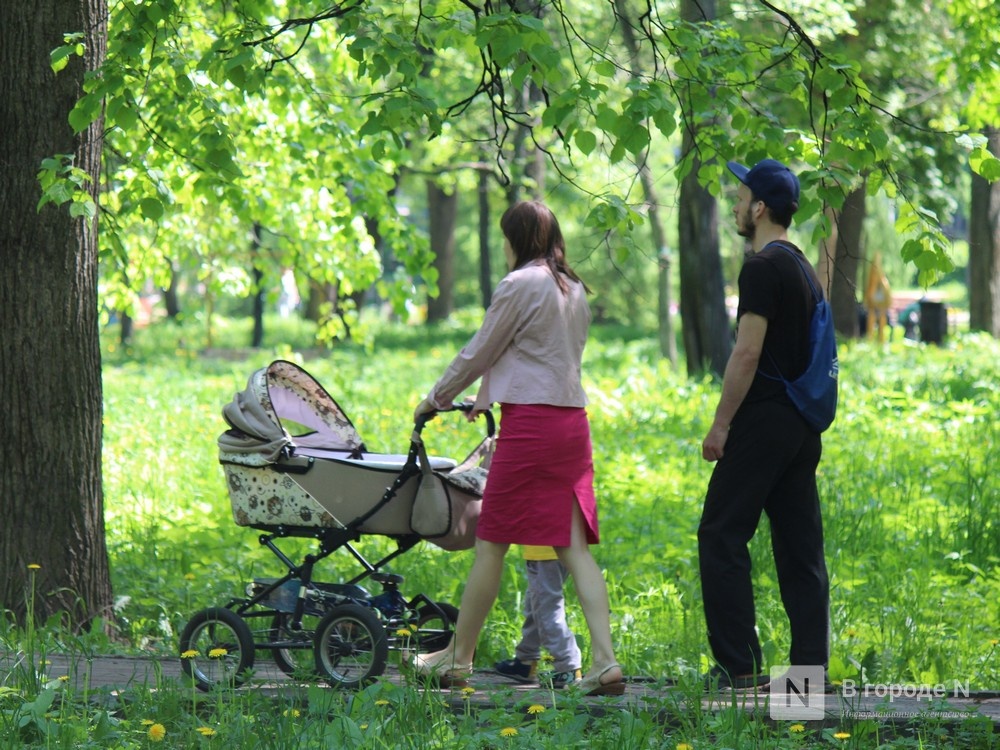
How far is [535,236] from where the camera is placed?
4836 millimetres

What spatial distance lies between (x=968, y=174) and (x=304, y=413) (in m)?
23.0

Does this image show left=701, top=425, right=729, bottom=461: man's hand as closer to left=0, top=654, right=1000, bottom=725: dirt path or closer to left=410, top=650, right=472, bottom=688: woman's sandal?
left=0, top=654, right=1000, bottom=725: dirt path

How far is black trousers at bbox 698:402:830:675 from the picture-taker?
4.54m

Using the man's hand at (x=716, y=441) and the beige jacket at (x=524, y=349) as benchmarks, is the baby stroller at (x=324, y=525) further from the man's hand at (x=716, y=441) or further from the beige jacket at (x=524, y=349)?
the man's hand at (x=716, y=441)

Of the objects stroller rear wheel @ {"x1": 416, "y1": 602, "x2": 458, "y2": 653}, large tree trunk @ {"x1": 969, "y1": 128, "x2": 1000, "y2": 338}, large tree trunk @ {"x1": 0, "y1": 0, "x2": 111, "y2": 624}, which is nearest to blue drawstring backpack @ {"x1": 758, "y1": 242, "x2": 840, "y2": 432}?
stroller rear wheel @ {"x1": 416, "y1": 602, "x2": 458, "y2": 653}

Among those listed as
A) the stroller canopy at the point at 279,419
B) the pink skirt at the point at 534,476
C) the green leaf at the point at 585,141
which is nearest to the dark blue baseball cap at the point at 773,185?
the green leaf at the point at 585,141

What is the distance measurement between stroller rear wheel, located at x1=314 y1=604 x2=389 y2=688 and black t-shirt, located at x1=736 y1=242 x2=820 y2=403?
163 centimetres

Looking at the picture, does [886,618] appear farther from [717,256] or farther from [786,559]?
[717,256]

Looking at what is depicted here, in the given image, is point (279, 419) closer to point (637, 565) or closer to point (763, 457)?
point (763, 457)

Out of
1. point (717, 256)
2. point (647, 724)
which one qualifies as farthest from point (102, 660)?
point (717, 256)

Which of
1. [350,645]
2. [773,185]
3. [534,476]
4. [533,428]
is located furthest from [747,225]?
[350,645]

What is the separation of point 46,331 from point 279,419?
1.23 meters

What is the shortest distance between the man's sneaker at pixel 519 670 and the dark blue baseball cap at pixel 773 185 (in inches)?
82.5

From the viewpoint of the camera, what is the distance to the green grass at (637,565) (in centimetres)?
395
